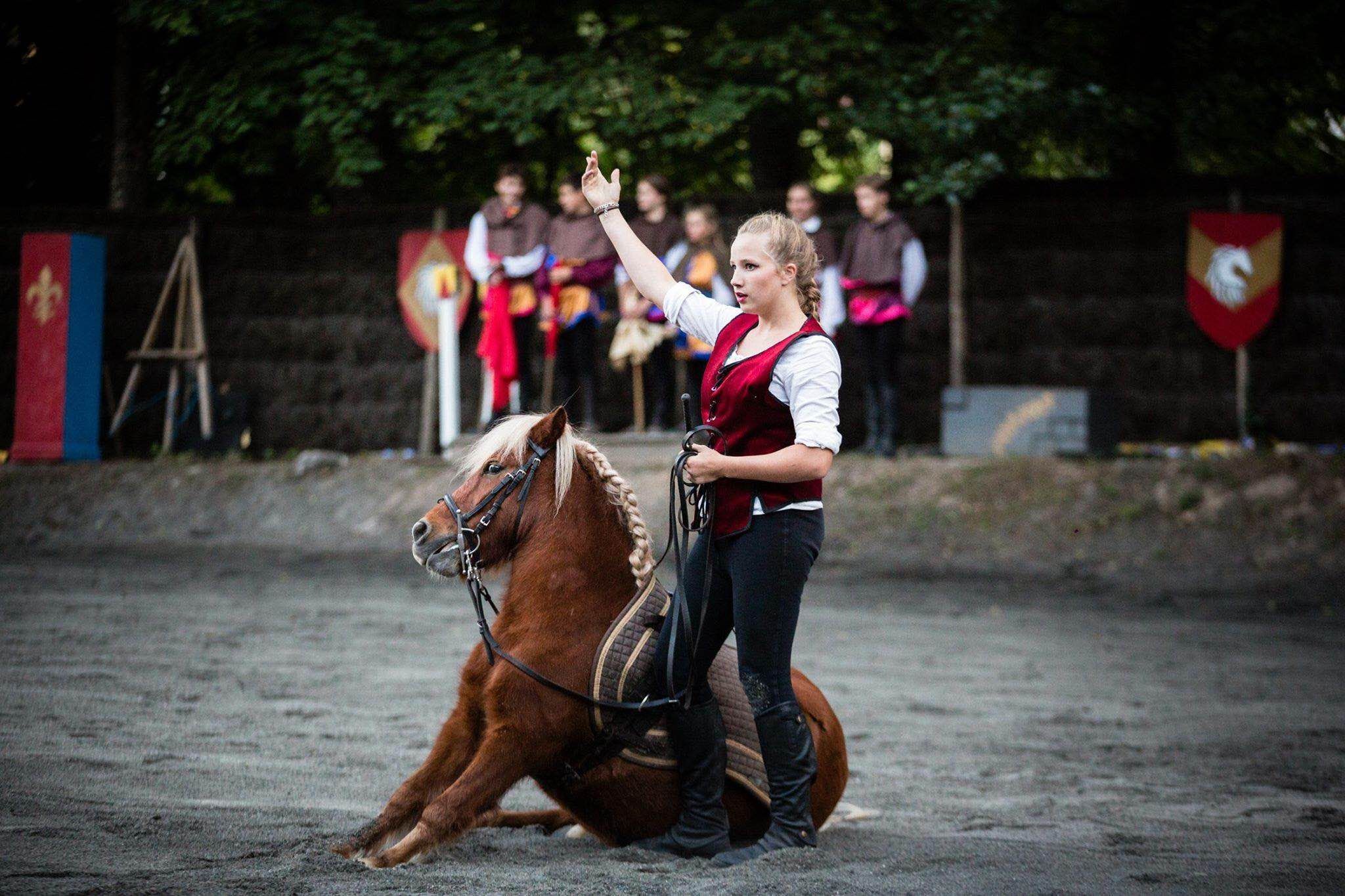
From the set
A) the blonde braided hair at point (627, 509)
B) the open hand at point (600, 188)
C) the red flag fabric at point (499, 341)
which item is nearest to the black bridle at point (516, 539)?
the blonde braided hair at point (627, 509)

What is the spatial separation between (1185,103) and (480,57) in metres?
7.45

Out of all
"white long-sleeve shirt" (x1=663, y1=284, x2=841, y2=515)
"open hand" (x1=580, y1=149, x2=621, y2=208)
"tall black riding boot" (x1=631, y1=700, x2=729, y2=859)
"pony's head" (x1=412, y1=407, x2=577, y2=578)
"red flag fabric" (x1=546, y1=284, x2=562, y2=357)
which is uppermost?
"red flag fabric" (x1=546, y1=284, x2=562, y2=357)

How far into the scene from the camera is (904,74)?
13.6 m

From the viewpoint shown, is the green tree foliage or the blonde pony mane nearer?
the blonde pony mane

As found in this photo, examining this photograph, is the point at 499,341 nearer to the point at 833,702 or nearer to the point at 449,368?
the point at 449,368

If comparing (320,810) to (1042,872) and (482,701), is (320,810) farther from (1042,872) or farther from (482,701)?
(1042,872)

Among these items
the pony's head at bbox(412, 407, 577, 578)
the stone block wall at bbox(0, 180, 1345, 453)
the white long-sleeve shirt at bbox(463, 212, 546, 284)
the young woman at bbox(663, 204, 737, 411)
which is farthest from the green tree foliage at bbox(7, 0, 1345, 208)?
the pony's head at bbox(412, 407, 577, 578)

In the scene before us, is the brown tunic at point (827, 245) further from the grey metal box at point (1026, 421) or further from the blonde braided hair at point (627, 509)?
the blonde braided hair at point (627, 509)

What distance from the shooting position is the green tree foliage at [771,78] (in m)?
13.4

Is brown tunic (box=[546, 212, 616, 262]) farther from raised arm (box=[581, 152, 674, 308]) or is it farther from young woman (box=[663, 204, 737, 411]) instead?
raised arm (box=[581, 152, 674, 308])

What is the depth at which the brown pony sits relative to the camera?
3.78 metres

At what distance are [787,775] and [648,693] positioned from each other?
19.1 inches

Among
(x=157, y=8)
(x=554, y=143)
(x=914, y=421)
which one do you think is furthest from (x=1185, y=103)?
(x=157, y=8)

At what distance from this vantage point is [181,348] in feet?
44.7
